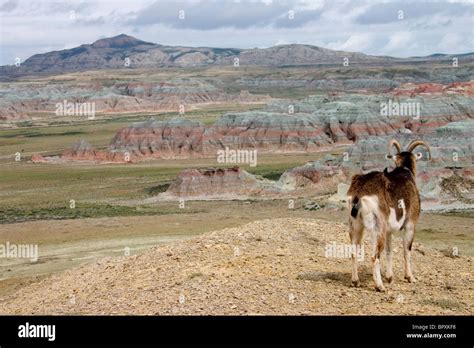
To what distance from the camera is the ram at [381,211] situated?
41.2 feet

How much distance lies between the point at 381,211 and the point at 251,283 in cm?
275

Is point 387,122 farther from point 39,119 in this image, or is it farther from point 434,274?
point 39,119

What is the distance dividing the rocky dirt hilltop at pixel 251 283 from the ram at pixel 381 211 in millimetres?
671

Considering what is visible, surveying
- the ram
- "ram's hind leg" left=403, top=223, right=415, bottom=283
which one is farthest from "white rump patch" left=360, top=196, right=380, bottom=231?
"ram's hind leg" left=403, top=223, right=415, bottom=283

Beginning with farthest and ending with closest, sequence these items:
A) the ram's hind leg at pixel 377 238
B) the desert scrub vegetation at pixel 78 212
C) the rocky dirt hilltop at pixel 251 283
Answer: the desert scrub vegetation at pixel 78 212 < the ram's hind leg at pixel 377 238 < the rocky dirt hilltop at pixel 251 283

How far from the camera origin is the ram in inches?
495

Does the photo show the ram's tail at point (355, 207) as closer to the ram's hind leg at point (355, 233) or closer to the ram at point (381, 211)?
the ram at point (381, 211)

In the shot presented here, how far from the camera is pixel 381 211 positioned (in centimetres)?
1265

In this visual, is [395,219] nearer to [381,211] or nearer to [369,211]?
[381,211]

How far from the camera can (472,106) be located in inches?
4016

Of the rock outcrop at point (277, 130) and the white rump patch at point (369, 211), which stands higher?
the rock outcrop at point (277, 130)

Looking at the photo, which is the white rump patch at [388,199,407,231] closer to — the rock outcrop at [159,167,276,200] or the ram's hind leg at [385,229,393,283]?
the ram's hind leg at [385,229,393,283]

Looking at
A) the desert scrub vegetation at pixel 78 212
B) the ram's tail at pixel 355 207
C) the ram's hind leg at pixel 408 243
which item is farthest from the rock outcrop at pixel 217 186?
the ram's tail at pixel 355 207

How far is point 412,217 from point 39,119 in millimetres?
171892
